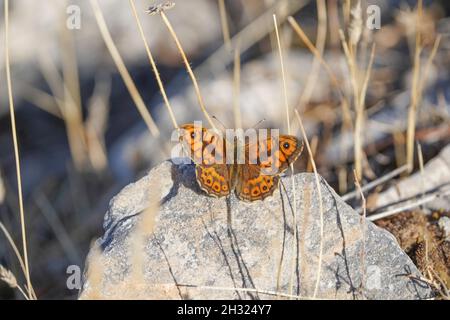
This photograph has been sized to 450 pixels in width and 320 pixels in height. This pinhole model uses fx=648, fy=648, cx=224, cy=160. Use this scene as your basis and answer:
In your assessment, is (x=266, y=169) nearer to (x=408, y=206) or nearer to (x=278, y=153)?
(x=278, y=153)

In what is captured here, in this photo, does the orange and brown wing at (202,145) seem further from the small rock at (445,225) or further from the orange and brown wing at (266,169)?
the small rock at (445,225)

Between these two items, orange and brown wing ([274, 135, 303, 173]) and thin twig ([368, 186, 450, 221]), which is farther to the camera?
thin twig ([368, 186, 450, 221])

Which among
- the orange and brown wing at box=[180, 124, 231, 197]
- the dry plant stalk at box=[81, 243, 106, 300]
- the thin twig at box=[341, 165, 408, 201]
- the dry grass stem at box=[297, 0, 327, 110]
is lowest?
the dry plant stalk at box=[81, 243, 106, 300]

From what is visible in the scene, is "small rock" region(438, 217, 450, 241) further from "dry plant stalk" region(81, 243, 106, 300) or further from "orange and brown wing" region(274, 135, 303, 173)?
"dry plant stalk" region(81, 243, 106, 300)

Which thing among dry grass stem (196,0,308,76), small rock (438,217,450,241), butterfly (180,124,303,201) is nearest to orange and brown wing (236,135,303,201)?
butterfly (180,124,303,201)

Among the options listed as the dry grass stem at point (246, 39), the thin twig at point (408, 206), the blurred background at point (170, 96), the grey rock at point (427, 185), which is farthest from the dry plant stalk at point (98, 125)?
the thin twig at point (408, 206)

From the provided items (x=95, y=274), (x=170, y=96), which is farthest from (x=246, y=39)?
(x=95, y=274)
